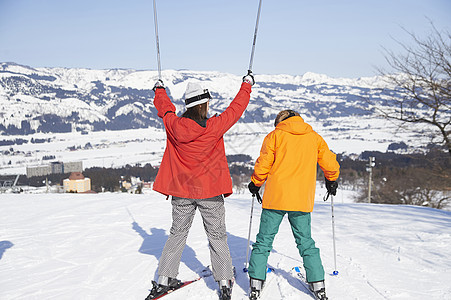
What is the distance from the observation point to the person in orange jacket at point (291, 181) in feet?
8.70

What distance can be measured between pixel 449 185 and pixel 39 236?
1039cm

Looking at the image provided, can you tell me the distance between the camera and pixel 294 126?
2.63 meters

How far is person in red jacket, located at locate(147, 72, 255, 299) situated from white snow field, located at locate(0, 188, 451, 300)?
0.31 m

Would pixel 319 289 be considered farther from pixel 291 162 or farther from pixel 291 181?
pixel 291 162

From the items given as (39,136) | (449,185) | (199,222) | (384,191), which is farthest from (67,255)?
(39,136)

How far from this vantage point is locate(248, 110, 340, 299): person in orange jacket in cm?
265

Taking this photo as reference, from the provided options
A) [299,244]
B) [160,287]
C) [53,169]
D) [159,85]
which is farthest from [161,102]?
[53,169]

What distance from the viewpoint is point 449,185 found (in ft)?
31.8

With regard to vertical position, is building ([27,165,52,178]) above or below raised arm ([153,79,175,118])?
below

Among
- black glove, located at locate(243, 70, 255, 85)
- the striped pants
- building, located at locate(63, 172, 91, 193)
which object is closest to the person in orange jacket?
the striped pants

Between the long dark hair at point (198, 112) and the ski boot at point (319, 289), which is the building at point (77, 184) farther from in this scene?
the ski boot at point (319, 289)

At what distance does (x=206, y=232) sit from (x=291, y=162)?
91cm

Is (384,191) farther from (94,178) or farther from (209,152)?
(94,178)

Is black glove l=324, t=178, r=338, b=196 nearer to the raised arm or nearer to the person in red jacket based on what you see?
the person in red jacket
